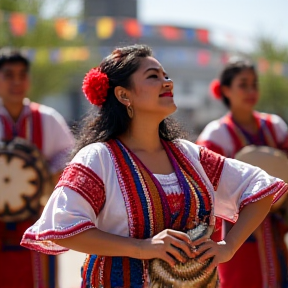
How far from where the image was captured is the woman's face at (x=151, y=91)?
2.73 meters

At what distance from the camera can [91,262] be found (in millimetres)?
2668

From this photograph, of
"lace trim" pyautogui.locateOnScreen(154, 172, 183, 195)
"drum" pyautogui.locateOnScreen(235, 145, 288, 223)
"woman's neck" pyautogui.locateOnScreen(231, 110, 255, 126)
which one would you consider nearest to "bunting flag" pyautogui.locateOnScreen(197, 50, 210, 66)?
"woman's neck" pyautogui.locateOnScreen(231, 110, 255, 126)

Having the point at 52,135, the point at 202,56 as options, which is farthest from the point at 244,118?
the point at 202,56

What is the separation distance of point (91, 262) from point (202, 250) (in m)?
0.42

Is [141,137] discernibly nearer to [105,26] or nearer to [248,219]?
[248,219]

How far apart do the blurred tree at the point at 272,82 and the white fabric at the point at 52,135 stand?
24.1m

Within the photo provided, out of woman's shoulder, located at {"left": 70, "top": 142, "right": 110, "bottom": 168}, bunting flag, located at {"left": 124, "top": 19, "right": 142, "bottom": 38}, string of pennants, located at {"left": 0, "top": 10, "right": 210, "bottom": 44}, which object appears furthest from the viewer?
bunting flag, located at {"left": 124, "top": 19, "right": 142, "bottom": 38}

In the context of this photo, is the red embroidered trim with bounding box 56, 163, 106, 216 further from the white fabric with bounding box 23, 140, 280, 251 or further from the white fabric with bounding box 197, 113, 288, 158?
the white fabric with bounding box 197, 113, 288, 158

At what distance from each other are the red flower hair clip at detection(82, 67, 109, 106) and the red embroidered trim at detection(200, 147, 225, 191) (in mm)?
443

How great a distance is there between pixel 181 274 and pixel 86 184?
1.44 feet

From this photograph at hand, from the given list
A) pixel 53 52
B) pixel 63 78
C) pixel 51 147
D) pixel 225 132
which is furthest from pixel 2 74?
pixel 63 78

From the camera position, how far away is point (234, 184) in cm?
285

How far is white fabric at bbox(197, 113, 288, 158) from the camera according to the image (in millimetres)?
4605

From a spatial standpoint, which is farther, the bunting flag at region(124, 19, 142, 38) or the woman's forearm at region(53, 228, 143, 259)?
the bunting flag at region(124, 19, 142, 38)
